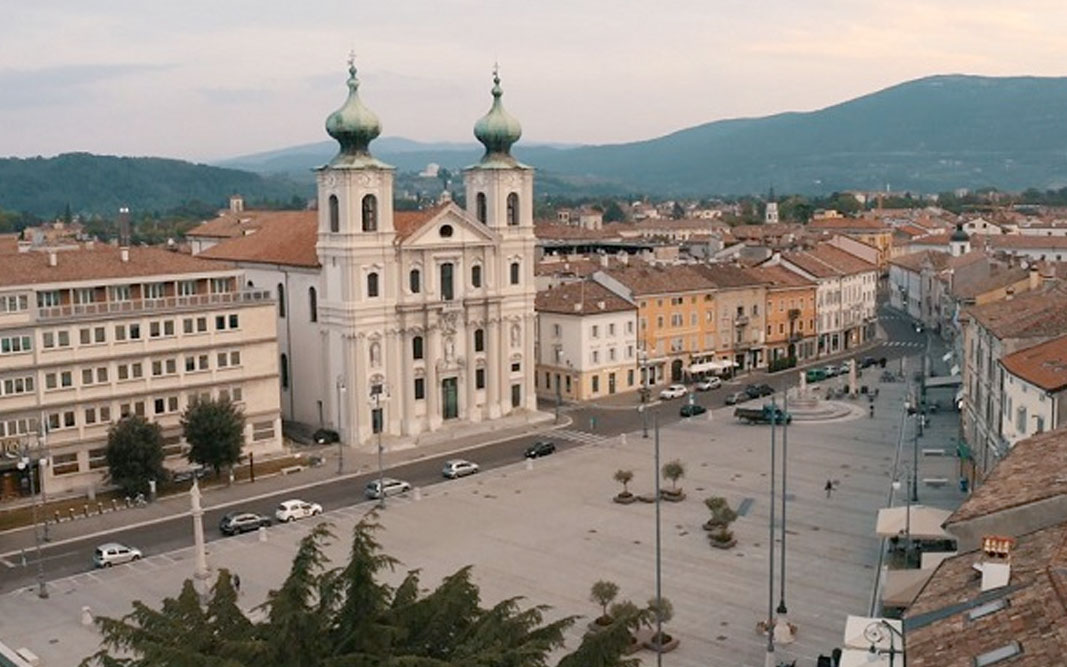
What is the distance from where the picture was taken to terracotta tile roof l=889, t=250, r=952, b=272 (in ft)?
445

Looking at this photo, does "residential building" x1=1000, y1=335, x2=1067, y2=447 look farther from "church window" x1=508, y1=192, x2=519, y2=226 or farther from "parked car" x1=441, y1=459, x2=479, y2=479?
"church window" x1=508, y1=192, x2=519, y2=226

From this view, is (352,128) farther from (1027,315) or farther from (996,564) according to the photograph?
(996,564)

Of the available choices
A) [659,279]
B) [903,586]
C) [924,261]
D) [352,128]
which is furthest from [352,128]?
[924,261]

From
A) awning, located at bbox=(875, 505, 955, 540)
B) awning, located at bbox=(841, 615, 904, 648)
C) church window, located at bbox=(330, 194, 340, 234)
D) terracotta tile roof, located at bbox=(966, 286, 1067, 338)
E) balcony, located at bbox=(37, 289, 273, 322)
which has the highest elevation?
church window, located at bbox=(330, 194, 340, 234)

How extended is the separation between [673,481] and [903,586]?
22.3 m

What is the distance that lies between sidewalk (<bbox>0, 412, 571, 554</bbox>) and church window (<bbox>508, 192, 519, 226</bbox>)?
46.1ft

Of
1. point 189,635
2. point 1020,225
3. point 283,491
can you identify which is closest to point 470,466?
point 283,491

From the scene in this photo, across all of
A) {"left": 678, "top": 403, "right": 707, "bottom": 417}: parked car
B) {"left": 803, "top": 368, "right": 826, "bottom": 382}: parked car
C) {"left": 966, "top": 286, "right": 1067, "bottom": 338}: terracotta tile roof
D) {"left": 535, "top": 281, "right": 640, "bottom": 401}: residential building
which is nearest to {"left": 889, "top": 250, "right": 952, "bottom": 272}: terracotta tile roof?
{"left": 803, "top": 368, "right": 826, "bottom": 382}: parked car

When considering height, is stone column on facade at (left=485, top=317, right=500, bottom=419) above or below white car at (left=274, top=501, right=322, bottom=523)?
above

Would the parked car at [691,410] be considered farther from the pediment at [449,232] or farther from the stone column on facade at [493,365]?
the pediment at [449,232]

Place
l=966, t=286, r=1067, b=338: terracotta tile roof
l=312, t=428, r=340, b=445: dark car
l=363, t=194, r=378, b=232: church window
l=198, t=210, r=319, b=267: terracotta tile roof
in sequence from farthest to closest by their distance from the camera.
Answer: l=198, t=210, r=319, b=267: terracotta tile roof → l=312, t=428, r=340, b=445: dark car → l=363, t=194, r=378, b=232: church window → l=966, t=286, r=1067, b=338: terracotta tile roof

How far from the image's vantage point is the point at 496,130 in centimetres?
8506

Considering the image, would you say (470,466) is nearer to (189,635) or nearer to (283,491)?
(283,491)

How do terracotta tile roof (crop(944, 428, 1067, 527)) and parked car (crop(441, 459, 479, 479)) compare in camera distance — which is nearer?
terracotta tile roof (crop(944, 428, 1067, 527))
